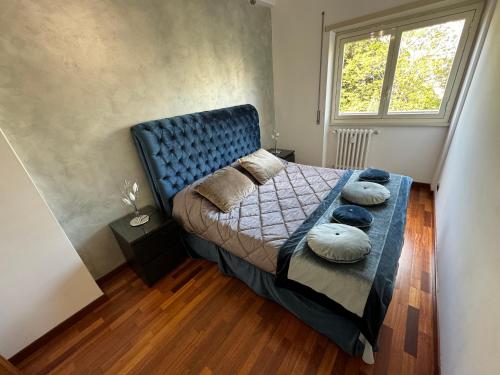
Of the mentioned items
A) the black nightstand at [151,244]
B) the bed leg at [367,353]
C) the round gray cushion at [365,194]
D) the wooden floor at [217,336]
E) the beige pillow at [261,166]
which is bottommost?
the wooden floor at [217,336]

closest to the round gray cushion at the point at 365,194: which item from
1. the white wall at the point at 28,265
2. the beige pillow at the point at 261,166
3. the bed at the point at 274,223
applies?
the bed at the point at 274,223

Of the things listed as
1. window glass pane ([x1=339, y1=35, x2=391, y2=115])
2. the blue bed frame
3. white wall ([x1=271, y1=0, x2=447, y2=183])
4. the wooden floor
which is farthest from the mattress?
window glass pane ([x1=339, y1=35, x2=391, y2=115])

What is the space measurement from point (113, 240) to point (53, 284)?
19.3 inches

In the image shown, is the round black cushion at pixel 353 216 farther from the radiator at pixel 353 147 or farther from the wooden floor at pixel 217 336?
the radiator at pixel 353 147

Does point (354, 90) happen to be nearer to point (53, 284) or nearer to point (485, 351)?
point (485, 351)

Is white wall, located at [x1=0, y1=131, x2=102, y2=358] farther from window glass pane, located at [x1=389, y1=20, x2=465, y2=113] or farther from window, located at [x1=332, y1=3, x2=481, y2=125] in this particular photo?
window glass pane, located at [x1=389, y1=20, x2=465, y2=113]

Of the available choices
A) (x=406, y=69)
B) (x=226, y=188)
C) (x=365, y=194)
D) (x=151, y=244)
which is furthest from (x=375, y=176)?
(x=151, y=244)

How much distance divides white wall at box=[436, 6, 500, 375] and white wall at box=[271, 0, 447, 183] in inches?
38.2

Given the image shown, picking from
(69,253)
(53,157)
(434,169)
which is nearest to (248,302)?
(69,253)

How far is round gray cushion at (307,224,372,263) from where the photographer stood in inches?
45.0

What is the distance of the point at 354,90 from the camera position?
9.59ft

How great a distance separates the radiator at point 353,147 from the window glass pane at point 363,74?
12.5 inches

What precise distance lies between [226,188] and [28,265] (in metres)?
1.41

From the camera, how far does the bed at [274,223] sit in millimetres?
1101
